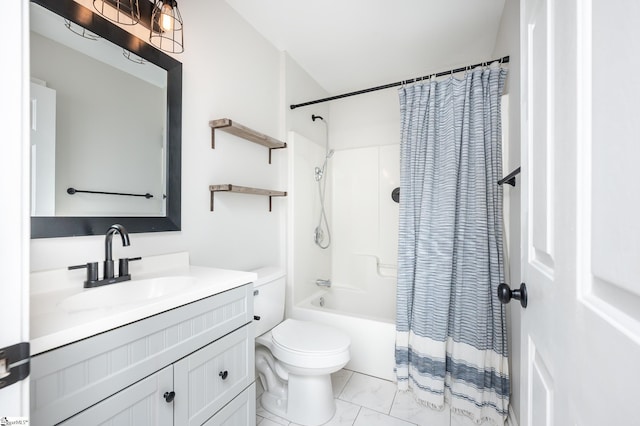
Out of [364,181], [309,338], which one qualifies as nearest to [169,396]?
[309,338]

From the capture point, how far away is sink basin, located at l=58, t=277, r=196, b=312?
3.18 ft

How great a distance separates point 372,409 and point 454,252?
1.09m

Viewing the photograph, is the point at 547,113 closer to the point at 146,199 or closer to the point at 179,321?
the point at 179,321

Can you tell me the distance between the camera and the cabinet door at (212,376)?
0.95 metres

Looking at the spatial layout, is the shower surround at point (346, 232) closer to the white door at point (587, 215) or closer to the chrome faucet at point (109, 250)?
the chrome faucet at point (109, 250)

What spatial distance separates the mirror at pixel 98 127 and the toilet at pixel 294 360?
0.78m

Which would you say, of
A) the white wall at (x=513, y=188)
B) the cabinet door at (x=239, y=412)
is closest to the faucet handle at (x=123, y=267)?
the cabinet door at (x=239, y=412)

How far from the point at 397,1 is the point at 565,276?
1.91 m

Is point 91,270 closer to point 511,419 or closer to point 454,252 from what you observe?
point 454,252

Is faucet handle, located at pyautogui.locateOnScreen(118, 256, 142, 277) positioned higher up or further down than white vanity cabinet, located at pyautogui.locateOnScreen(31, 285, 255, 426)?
higher up

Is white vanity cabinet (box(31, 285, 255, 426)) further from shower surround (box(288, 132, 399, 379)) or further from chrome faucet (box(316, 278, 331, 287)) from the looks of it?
chrome faucet (box(316, 278, 331, 287))

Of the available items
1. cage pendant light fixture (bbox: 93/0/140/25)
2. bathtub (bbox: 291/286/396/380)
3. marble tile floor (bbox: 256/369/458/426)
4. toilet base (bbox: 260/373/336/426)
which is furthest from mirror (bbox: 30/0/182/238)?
marble tile floor (bbox: 256/369/458/426)

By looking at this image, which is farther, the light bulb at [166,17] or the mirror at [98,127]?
the light bulb at [166,17]

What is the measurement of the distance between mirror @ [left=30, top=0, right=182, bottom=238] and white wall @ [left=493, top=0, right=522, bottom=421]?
1770mm
